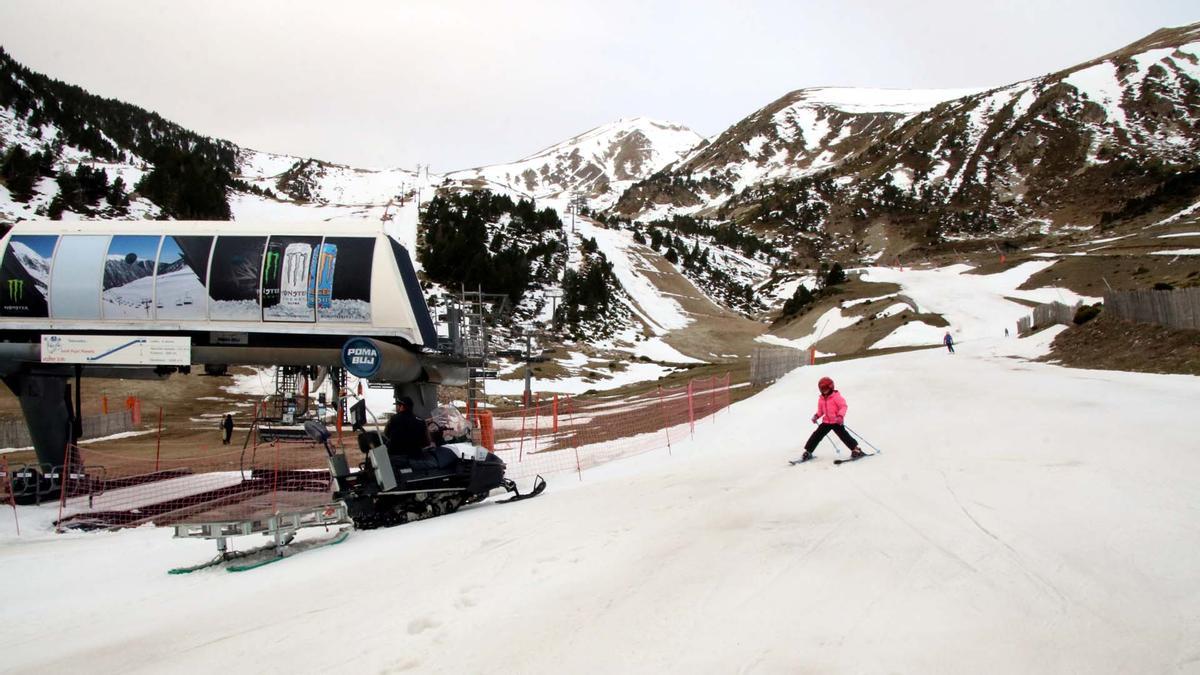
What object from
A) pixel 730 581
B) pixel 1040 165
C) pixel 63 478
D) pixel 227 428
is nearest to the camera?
pixel 730 581

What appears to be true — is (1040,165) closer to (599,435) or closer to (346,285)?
(599,435)

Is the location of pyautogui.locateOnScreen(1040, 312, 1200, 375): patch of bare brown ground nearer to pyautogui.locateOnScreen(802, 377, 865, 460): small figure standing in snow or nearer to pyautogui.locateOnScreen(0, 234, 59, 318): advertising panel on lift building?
pyautogui.locateOnScreen(802, 377, 865, 460): small figure standing in snow

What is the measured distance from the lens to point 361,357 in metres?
14.2

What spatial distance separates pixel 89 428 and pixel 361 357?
84.5 feet

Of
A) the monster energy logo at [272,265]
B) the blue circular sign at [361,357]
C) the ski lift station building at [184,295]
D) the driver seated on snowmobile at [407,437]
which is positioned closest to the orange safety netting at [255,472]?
the driver seated on snowmobile at [407,437]

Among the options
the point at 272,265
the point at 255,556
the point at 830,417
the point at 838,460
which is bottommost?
the point at 255,556

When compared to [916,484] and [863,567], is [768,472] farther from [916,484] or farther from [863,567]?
[863,567]

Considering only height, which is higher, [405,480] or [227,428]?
[405,480]

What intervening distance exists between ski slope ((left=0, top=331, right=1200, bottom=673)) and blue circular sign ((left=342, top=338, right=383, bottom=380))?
3822 millimetres

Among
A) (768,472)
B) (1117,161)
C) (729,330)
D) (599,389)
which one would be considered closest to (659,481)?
(768,472)

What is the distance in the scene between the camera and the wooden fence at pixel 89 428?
1199 inches

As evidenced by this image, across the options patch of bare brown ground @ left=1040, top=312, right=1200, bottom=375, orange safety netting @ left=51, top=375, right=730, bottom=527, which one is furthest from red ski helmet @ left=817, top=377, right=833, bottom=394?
patch of bare brown ground @ left=1040, top=312, right=1200, bottom=375

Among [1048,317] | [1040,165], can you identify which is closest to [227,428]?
[1048,317]

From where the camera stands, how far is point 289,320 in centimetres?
1530
